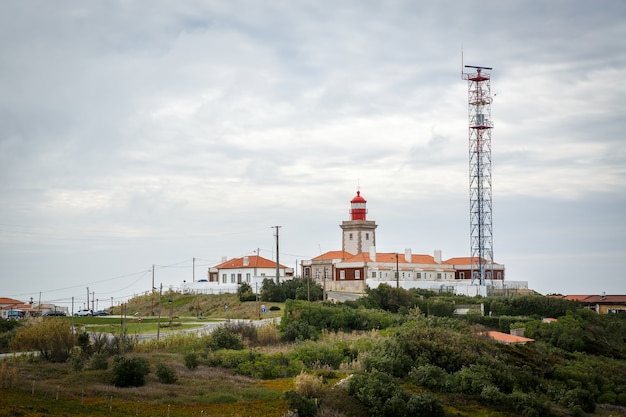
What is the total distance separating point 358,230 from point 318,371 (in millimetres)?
51624

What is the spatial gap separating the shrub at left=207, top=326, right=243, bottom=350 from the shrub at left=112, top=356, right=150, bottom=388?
377 inches

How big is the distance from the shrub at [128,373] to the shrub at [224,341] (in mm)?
9587

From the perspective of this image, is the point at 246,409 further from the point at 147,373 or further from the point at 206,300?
the point at 206,300

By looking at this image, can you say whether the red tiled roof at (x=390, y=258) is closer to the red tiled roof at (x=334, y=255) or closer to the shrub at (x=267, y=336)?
the red tiled roof at (x=334, y=255)

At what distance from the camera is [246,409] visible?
26.2 metres

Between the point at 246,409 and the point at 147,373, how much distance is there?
6168mm

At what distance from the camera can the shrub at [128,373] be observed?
2967cm

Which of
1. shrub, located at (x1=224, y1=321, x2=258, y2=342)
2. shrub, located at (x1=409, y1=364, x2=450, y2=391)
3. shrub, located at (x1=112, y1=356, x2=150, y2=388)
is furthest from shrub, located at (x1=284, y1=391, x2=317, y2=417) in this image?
shrub, located at (x1=224, y1=321, x2=258, y2=342)

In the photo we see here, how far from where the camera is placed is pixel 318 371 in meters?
33.7

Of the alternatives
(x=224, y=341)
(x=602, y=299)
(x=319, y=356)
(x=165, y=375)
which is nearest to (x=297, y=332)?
(x=224, y=341)

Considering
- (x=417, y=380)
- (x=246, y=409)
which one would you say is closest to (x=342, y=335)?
(x=417, y=380)

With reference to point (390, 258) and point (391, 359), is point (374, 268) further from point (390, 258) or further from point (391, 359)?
point (391, 359)

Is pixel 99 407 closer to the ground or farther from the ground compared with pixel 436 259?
closer to the ground

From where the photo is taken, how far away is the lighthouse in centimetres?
8488
